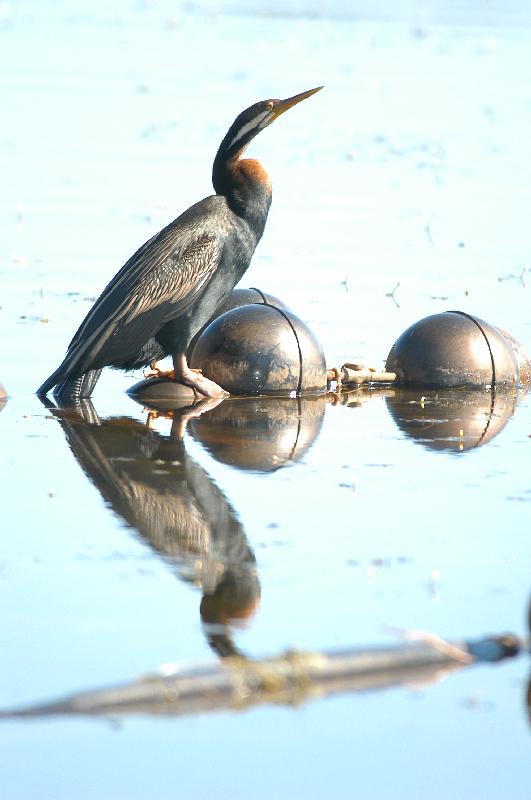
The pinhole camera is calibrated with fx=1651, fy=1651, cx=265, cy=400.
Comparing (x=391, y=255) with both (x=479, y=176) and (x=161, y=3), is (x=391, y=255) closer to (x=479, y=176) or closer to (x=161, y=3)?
(x=479, y=176)

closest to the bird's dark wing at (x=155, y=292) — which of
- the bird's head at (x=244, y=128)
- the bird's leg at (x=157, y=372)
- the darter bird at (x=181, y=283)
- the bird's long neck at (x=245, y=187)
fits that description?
the darter bird at (x=181, y=283)

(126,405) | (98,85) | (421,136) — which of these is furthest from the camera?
(98,85)

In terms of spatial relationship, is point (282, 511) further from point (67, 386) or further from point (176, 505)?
point (67, 386)

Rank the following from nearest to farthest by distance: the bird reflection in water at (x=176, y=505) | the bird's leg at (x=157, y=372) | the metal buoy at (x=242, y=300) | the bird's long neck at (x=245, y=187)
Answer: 1. the bird reflection in water at (x=176, y=505)
2. the bird's long neck at (x=245, y=187)
3. the bird's leg at (x=157, y=372)
4. the metal buoy at (x=242, y=300)

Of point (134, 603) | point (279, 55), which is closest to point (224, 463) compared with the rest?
point (134, 603)

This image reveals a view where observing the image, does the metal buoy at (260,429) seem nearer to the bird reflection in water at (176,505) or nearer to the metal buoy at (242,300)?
the bird reflection in water at (176,505)

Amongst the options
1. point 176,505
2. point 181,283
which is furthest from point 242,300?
point 176,505

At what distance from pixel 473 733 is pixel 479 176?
17.4 metres

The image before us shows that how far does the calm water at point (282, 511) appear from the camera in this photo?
5.47 metres

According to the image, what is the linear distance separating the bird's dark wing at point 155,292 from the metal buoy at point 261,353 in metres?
0.59

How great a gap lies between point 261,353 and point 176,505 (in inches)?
116

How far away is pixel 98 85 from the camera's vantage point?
3095cm

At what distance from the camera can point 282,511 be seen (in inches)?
321

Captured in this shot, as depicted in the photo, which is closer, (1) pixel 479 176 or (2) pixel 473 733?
(2) pixel 473 733
